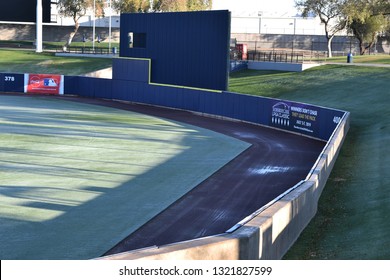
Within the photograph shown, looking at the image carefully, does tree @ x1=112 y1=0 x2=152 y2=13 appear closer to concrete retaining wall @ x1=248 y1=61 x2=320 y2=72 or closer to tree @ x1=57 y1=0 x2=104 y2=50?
tree @ x1=57 y1=0 x2=104 y2=50

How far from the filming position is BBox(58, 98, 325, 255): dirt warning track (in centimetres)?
2031

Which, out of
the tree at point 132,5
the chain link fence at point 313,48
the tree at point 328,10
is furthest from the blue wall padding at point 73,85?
the tree at point 132,5

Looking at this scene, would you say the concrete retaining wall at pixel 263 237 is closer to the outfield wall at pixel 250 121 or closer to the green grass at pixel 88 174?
the outfield wall at pixel 250 121

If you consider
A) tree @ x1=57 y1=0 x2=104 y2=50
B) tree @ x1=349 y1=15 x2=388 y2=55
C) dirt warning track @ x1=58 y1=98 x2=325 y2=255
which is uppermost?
tree @ x1=57 y1=0 x2=104 y2=50

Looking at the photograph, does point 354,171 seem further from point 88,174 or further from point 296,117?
point 296,117

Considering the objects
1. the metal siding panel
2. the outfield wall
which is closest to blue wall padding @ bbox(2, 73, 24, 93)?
the outfield wall

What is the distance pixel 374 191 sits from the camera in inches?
922

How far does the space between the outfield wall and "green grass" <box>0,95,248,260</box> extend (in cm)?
460

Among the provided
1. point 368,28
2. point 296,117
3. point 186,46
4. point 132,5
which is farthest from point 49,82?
point 132,5

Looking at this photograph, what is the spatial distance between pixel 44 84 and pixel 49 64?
→ 1838 centimetres

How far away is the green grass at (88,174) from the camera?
770 inches

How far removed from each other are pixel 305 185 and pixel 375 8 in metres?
60.5

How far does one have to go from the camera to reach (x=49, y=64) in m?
83.2

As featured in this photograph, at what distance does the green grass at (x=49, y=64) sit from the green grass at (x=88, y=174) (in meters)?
31.0
